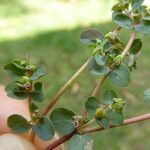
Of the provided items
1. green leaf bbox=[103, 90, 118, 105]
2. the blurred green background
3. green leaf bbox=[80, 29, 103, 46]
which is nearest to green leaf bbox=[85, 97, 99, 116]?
green leaf bbox=[103, 90, 118, 105]

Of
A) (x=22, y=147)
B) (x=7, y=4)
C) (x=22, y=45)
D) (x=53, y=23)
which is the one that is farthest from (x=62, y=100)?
(x=22, y=147)

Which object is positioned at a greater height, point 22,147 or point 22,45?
point 22,147

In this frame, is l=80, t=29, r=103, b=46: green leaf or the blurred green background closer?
l=80, t=29, r=103, b=46: green leaf

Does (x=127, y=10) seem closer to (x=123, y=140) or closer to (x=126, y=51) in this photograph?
(x=126, y=51)

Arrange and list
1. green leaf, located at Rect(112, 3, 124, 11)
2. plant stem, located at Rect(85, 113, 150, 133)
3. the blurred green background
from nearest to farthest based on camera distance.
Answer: plant stem, located at Rect(85, 113, 150, 133), green leaf, located at Rect(112, 3, 124, 11), the blurred green background

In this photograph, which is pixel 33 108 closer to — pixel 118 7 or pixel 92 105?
pixel 92 105

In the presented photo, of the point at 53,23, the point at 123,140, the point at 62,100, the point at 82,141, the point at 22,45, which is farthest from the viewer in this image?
the point at 53,23

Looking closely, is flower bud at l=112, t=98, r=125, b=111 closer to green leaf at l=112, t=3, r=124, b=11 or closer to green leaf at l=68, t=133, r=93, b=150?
green leaf at l=68, t=133, r=93, b=150
